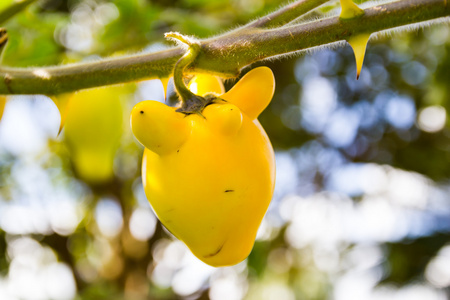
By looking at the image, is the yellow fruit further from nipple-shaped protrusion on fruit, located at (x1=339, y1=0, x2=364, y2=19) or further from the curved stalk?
nipple-shaped protrusion on fruit, located at (x1=339, y1=0, x2=364, y2=19)

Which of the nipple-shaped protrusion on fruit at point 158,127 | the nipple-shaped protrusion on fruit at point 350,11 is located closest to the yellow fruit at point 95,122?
the nipple-shaped protrusion on fruit at point 158,127

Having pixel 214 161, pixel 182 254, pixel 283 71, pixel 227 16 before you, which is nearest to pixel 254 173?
pixel 214 161

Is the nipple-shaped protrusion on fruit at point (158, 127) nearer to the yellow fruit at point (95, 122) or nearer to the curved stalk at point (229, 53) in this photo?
the curved stalk at point (229, 53)

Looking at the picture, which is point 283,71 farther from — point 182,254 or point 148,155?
point 148,155

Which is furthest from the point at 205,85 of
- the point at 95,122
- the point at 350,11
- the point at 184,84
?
the point at 95,122

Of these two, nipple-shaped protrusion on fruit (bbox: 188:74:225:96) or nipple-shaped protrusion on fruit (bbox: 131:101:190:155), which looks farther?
nipple-shaped protrusion on fruit (bbox: 188:74:225:96)

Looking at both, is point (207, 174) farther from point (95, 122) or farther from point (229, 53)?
point (95, 122)

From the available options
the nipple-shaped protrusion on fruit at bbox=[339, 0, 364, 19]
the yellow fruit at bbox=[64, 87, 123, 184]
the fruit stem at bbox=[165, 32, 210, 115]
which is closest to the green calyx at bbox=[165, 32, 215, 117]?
the fruit stem at bbox=[165, 32, 210, 115]
